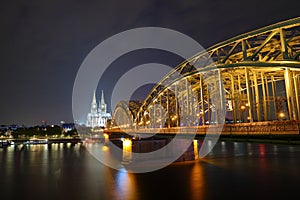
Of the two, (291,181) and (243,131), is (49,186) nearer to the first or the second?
(243,131)

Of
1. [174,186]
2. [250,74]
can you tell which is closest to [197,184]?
[174,186]

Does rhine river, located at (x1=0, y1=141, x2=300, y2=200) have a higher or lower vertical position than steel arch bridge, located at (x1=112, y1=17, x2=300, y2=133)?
lower

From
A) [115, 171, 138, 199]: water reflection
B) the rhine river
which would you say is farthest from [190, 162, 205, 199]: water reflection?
[115, 171, 138, 199]: water reflection

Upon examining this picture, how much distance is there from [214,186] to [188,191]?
2512mm

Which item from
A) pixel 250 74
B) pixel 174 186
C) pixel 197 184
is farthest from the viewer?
pixel 250 74

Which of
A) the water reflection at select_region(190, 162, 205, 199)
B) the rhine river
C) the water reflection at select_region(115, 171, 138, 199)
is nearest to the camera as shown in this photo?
the water reflection at select_region(190, 162, 205, 199)

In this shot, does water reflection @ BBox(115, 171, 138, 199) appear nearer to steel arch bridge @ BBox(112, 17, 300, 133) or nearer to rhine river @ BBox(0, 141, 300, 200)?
rhine river @ BBox(0, 141, 300, 200)

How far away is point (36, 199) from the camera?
17.7 m

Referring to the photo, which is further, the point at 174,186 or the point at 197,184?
the point at 197,184

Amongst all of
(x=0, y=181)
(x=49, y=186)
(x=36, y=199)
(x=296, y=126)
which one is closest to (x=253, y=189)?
(x=296, y=126)

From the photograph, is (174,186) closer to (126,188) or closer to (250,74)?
(126,188)

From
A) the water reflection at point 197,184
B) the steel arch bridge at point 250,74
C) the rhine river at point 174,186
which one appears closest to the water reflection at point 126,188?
the rhine river at point 174,186

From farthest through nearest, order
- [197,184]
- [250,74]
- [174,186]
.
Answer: [250,74] < [197,184] < [174,186]

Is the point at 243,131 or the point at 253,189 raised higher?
the point at 243,131
